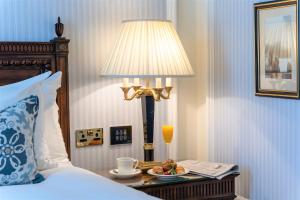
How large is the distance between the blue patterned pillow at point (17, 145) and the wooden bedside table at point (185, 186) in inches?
22.4

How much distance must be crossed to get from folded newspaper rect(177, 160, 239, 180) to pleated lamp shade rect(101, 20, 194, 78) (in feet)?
1.64

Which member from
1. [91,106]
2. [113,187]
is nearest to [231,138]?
[91,106]

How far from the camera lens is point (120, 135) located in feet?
9.58

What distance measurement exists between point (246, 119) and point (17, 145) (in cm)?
134

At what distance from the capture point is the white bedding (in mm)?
1772

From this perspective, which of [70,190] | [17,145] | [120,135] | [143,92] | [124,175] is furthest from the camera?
[120,135]

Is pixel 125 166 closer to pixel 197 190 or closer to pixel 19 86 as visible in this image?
pixel 197 190

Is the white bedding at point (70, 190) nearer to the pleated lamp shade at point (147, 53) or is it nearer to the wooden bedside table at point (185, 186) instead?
the wooden bedside table at point (185, 186)

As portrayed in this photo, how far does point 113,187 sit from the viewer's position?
1.94 m

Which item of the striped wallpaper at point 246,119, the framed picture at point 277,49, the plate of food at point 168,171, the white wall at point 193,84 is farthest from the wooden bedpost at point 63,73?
the framed picture at point 277,49

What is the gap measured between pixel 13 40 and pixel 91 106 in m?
0.55

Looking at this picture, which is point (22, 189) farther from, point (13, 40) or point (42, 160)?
point (13, 40)

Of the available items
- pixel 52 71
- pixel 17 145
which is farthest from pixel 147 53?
pixel 17 145

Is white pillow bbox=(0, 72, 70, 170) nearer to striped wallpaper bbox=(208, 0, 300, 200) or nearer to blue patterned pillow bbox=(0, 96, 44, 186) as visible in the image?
blue patterned pillow bbox=(0, 96, 44, 186)
